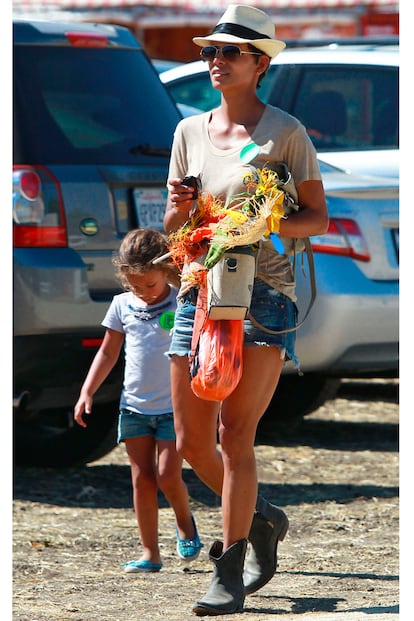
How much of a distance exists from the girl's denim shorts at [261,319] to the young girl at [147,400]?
0.64 metres

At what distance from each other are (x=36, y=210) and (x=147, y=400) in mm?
1303

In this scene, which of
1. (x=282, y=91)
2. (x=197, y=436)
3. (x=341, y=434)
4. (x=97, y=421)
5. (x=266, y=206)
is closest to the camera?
(x=266, y=206)

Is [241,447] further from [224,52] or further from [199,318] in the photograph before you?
[224,52]

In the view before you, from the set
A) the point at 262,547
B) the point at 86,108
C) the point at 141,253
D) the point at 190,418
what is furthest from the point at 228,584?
the point at 86,108

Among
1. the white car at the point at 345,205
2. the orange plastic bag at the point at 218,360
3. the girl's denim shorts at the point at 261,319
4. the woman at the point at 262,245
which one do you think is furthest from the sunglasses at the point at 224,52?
the white car at the point at 345,205

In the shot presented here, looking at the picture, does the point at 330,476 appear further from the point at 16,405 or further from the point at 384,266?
the point at 16,405

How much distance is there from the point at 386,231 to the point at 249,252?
2917 millimetres

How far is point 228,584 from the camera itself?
4594 millimetres

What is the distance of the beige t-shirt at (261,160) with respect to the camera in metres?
4.56

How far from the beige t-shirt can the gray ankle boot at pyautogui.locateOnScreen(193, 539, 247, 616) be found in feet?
2.93

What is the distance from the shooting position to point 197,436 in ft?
15.6

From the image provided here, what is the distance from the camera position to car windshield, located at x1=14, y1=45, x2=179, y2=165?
21.5ft

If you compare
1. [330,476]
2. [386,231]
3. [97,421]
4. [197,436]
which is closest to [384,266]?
[386,231]

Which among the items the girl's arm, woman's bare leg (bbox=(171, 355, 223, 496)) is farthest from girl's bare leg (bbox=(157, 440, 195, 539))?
woman's bare leg (bbox=(171, 355, 223, 496))
